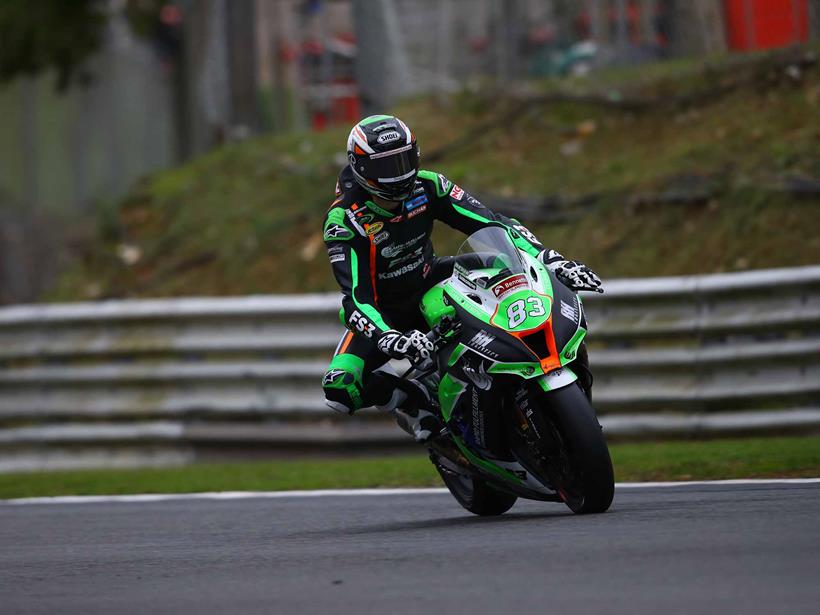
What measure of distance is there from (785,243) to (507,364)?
608 centimetres

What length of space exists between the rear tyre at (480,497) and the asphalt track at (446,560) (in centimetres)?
9

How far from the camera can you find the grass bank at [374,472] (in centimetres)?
882

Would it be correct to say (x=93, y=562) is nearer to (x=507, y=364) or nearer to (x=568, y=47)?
(x=507, y=364)

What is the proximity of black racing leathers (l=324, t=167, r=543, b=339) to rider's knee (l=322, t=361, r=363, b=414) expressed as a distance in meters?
0.28

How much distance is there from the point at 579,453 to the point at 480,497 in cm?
137

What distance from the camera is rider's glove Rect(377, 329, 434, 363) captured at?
7.04 meters

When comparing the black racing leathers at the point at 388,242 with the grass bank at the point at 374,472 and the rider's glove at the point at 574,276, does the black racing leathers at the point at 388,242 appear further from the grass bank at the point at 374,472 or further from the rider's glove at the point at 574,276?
the grass bank at the point at 374,472

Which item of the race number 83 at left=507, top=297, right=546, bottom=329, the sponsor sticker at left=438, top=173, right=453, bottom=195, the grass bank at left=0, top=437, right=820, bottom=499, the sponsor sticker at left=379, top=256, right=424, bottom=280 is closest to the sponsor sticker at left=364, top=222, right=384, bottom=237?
the sponsor sticker at left=379, top=256, right=424, bottom=280

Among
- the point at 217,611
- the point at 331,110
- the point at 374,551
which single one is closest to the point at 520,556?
the point at 374,551

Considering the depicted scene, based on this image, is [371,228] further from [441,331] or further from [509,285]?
[509,285]

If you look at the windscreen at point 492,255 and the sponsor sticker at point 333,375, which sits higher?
the windscreen at point 492,255

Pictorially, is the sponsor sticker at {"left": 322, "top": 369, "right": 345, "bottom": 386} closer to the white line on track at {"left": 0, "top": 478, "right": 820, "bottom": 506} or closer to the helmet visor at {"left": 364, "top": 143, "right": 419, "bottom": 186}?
the helmet visor at {"left": 364, "top": 143, "right": 419, "bottom": 186}

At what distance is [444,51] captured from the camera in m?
17.6

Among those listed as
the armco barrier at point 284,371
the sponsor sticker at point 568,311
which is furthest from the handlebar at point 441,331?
the armco barrier at point 284,371
